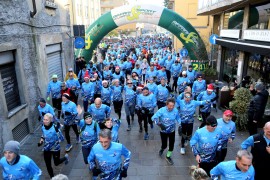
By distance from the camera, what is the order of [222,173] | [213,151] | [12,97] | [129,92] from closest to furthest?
[222,173] → [213,151] → [12,97] → [129,92]

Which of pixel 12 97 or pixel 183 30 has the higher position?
pixel 183 30

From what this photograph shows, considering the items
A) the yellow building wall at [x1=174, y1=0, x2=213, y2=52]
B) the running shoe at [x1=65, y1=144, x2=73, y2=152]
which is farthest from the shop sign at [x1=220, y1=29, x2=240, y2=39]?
the yellow building wall at [x1=174, y1=0, x2=213, y2=52]

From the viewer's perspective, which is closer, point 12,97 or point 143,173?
point 143,173

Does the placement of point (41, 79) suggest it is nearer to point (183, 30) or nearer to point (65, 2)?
point (65, 2)

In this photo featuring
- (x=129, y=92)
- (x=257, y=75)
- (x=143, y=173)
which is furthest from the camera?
(x=257, y=75)

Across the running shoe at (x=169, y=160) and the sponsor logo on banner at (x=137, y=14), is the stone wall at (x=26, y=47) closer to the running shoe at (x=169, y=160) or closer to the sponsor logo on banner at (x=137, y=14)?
the running shoe at (x=169, y=160)

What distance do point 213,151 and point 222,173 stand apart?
3.90ft

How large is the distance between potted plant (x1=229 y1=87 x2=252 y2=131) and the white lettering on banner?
7.61ft

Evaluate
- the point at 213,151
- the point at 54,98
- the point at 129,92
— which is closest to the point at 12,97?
the point at 54,98

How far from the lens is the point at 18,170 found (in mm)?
3957

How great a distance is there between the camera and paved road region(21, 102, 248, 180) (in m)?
5.90

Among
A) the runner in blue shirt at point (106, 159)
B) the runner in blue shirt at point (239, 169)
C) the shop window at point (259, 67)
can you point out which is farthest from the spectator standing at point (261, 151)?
the shop window at point (259, 67)

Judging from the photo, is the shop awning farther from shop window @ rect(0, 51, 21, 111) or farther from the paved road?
shop window @ rect(0, 51, 21, 111)

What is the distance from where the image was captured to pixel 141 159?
21.8 ft
